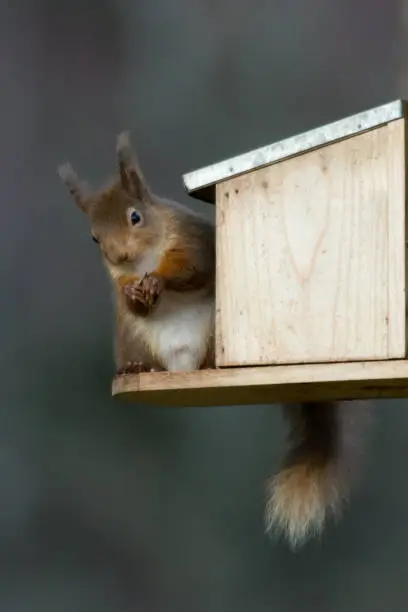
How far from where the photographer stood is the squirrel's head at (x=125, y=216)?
1183 millimetres

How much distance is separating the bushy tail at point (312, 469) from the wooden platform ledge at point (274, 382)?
0.40ft

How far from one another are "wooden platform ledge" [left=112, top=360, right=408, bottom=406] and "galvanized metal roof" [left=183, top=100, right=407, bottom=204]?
0.70 ft

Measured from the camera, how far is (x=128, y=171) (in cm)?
120

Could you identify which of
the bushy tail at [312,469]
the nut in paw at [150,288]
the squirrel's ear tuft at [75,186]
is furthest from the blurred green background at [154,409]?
the nut in paw at [150,288]

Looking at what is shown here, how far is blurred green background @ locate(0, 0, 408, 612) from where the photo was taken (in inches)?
67.6

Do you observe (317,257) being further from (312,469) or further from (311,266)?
(312,469)

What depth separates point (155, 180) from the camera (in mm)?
1840

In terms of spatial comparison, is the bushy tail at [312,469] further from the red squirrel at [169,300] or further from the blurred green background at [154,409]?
the blurred green background at [154,409]

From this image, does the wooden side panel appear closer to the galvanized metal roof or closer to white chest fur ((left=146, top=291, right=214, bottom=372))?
the galvanized metal roof

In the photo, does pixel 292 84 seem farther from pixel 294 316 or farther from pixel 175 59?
pixel 294 316

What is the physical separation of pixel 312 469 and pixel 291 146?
1.35ft

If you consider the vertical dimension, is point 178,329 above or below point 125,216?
below

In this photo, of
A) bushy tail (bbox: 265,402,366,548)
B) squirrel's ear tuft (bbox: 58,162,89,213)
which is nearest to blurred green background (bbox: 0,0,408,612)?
bushy tail (bbox: 265,402,366,548)

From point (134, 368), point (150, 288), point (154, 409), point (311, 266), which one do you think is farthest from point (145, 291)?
point (154, 409)
